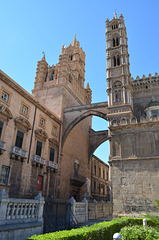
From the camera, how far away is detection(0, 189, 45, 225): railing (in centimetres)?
707

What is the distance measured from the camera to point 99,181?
40.2 meters

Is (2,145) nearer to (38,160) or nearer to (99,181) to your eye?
(38,160)

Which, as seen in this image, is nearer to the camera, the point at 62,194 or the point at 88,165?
the point at 62,194

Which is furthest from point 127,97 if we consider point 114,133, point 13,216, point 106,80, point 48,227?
point 13,216

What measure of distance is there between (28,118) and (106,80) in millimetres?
12223

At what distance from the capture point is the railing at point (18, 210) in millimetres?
7070

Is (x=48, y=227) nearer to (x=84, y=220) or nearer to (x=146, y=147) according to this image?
(x=84, y=220)

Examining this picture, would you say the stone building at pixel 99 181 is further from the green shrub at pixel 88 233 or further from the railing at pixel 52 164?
the green shrub at pixel 88 233

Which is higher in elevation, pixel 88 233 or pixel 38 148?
pixel 38 148

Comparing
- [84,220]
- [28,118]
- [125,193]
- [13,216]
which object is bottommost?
[84,220]

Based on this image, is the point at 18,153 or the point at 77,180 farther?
the point at 77,180

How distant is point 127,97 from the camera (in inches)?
961

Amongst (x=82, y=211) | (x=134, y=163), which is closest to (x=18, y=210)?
(x=82, y=211)

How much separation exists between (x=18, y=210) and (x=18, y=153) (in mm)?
11023
